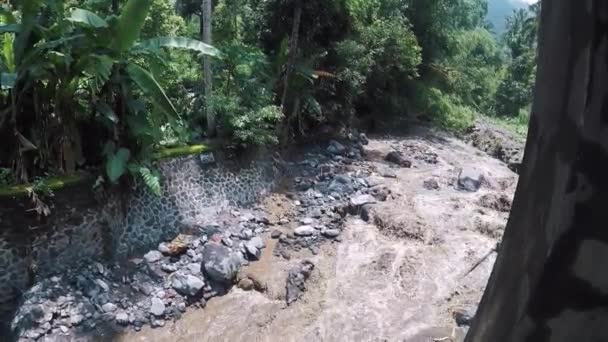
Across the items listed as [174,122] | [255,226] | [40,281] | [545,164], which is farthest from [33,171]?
[545,164]

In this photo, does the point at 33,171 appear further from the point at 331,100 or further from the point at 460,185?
the point at 460,185

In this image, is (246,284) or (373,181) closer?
(246,284)

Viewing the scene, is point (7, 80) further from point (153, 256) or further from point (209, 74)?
point (209, 74)

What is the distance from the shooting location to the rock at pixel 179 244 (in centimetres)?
700

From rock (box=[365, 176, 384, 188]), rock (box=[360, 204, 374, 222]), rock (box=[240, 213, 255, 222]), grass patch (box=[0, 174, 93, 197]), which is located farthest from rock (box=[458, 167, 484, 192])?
grass patch (box=[0, 174, 93, 197])

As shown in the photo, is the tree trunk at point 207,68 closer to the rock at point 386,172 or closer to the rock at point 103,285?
the rock at point 103,285

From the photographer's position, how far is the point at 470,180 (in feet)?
32.1

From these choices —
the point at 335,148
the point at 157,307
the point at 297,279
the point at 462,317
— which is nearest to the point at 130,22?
the point at 157,307

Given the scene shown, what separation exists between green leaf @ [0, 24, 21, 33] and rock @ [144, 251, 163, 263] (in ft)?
10.8

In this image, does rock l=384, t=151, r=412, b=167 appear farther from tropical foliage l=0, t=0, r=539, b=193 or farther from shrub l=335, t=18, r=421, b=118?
shrub l=335, t=18, r=421, b=118

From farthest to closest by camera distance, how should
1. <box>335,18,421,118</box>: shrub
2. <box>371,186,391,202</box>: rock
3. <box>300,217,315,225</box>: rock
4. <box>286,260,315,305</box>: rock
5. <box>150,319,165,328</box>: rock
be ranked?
<box>335,18,421,118</box>: shrub, <box>371,186,391,202</box>: rock, <box>300,217,315,225</box>: rock, <box>286,260,315,305</box>: rock, <box>150,319,165,328</box>: rock

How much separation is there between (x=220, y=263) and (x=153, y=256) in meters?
0.98

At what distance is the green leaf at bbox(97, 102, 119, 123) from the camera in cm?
629

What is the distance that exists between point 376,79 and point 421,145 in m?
2.06
